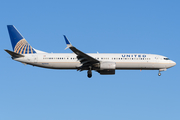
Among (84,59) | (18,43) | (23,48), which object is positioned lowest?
(84,59)

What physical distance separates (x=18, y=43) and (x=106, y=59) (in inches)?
619

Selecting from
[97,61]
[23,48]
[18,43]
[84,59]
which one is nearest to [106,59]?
[97,61]

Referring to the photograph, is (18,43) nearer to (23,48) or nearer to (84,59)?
(23,48)

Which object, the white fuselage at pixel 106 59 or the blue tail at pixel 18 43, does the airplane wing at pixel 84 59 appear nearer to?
the white fuselage at pixel 106 59

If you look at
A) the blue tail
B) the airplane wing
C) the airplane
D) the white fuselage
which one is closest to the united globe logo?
the blue tail

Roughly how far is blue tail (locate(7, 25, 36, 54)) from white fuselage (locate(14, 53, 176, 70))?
192cm

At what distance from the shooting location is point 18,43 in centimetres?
5253

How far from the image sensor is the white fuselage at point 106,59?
49.7 meters

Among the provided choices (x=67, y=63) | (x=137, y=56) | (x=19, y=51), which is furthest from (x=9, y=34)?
(x=137, y=56)

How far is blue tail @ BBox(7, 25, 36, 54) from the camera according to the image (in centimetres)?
5219

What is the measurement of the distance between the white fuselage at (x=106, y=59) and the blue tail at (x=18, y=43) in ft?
6.31

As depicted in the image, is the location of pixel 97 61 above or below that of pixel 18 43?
below

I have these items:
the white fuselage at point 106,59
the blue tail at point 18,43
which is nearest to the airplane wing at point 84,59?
the white fuselage at point 106,59

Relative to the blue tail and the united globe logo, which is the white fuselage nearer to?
the united globe logo
